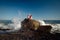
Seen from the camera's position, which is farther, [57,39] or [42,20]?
[42,20]

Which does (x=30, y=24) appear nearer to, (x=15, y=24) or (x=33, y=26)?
(x=33, y=26)

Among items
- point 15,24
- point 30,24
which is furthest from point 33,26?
point 15,24

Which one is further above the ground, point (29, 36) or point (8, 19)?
point (8, 19)

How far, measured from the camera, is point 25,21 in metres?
3.75

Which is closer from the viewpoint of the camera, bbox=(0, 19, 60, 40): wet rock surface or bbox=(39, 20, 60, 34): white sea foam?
bbox=(0, 19, 60, 40): wet rock surface

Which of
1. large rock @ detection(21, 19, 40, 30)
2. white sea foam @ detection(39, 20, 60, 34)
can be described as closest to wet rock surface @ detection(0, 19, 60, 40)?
large rock @ detection(21, 19, 40, 30)

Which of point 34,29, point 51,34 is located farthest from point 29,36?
point 51,34

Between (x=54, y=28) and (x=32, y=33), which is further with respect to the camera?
(x=54, y=28)

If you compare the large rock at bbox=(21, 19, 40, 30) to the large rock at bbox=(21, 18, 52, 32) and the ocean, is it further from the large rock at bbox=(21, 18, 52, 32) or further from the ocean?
the ocean

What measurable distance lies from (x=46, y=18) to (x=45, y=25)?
185mm

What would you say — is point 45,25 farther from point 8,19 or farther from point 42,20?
point 8,19

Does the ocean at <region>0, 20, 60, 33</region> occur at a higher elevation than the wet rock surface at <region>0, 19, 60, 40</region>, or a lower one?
higher

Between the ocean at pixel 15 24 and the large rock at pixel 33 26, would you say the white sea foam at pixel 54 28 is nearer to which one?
the ocean at pixel 15 24

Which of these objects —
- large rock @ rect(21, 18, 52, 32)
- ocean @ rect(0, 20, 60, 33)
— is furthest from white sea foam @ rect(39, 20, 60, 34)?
large rock @ rect(21, 18, 52, 32)
